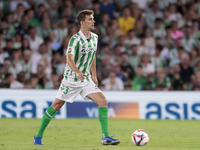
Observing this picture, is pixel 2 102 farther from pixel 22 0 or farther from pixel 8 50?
pixel 22 0

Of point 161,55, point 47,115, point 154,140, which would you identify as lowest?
point 154,140

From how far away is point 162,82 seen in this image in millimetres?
12883

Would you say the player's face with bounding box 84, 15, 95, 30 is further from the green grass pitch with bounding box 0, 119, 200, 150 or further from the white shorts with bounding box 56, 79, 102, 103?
the green grass pitch with bounding box 0, 119, 200, 150

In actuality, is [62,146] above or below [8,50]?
below

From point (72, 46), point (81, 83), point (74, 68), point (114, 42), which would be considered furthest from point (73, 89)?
point (114, 42)

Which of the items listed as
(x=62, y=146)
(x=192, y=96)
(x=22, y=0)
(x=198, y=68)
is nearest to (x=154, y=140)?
(x=62, y=146)

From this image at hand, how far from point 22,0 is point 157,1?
5.64m

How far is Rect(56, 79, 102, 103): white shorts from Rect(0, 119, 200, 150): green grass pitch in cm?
82

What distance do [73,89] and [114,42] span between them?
849cm

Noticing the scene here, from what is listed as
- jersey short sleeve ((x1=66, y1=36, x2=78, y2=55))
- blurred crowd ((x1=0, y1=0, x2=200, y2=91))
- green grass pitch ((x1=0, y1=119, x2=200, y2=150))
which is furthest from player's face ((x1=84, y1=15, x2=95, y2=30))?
blurred crowd ((x1=0, y1=0, x2=200, y2=91))

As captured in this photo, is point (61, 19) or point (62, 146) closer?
point (62, 146)

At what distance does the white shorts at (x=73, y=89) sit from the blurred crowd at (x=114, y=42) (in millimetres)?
5891

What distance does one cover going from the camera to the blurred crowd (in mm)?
12617

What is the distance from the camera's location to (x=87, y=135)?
8.06 m
